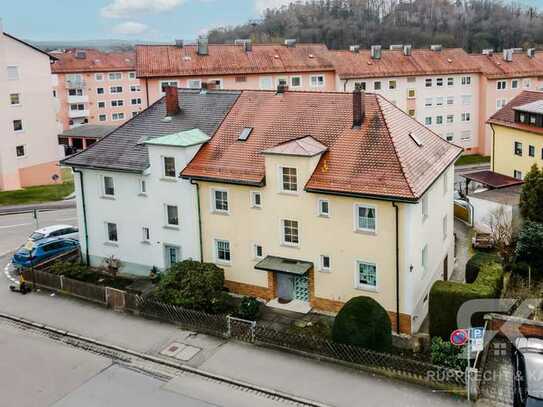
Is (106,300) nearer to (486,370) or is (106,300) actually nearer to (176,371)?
(176,371)

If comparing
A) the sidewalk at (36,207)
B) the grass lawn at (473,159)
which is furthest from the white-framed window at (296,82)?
the sidewalk at (36,207)

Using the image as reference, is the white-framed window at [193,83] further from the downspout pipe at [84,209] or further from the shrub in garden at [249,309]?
the shrub in garden at [249,309]

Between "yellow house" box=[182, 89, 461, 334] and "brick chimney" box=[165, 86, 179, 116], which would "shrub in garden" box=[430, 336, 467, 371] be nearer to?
"yellow house" box=[182, 89, 461, 334]

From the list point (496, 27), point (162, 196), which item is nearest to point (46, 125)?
point (162, 196)

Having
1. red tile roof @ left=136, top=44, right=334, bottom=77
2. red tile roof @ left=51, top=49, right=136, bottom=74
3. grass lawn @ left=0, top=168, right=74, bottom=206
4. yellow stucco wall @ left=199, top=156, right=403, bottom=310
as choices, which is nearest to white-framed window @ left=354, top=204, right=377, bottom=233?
yellow stucco wall @ left=199, top=156, right=403, bottom=310

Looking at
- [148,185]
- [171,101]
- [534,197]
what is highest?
[171,101]

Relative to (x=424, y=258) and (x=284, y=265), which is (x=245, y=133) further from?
(x=424, y=258)

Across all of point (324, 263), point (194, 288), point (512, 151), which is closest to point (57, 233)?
point (194, 288)
